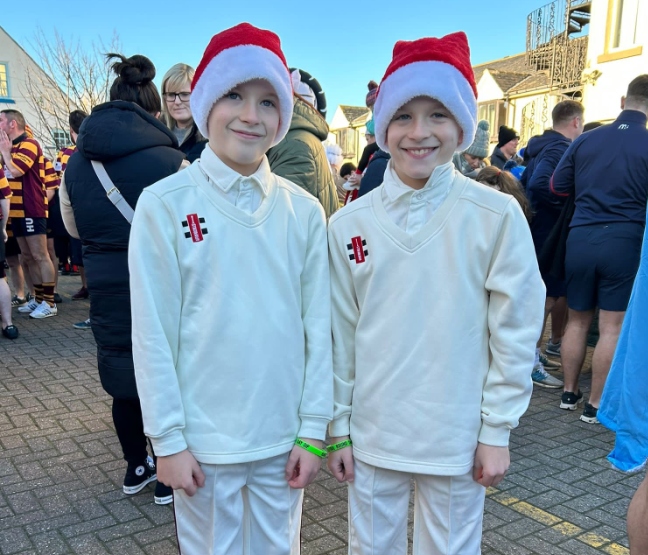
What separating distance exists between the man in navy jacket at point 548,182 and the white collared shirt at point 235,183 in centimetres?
378

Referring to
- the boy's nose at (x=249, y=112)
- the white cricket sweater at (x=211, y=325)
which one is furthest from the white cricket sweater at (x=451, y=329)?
the boy's nose at (x=249, y=112)

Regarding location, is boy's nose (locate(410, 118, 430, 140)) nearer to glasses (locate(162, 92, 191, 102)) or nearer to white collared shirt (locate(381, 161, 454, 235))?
white collared shirt (locate(381, 161, 454, 235))

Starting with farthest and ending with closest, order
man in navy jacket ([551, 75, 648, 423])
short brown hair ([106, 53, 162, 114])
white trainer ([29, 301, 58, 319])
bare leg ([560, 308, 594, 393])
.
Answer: white trainer ([29, 301, 58, 319])
bare leg ([560, 308, 594, 393])
man in navy jacket ([551, 75, 648, 423])
short brown hair ([106, 53, 162, 114])

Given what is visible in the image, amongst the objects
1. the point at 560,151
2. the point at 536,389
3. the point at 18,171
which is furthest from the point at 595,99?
the point at 18,171

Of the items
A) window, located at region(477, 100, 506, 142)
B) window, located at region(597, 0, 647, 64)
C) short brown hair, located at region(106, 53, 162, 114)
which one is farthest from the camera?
window, located at region(477, 100, 506, 142)

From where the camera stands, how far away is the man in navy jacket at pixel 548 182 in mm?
5094

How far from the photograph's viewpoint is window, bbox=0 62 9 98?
2473cm

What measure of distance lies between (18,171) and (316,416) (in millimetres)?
6218

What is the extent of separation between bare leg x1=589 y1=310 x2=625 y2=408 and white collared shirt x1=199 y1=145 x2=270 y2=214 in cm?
337

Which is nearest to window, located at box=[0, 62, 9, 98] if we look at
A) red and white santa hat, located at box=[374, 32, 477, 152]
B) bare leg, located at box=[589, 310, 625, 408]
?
bare leg, located at box=[589, 310, 625, 408]

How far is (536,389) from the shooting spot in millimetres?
5031

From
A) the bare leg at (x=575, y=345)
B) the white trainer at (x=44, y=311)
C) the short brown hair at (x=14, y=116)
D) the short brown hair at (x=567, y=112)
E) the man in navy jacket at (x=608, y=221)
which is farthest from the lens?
the white trainer at (x=44, y=311)

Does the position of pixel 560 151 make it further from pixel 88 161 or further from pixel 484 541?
pixel 88 161

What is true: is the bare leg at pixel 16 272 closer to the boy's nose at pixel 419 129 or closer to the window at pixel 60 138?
the boy's nose at pixel 419 129
